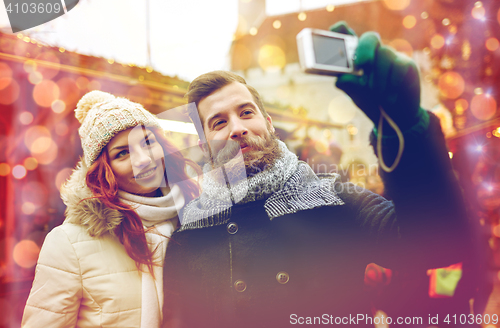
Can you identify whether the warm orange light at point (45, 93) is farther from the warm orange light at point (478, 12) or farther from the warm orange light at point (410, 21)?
the warm orange light at point (410, 21)

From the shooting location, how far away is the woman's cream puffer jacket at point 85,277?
94cm

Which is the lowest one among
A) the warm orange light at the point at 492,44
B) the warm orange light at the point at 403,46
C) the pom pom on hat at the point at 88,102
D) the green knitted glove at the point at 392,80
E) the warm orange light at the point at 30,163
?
the warm orange light at the point at 30,163

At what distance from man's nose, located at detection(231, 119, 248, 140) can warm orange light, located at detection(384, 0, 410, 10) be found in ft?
11.9

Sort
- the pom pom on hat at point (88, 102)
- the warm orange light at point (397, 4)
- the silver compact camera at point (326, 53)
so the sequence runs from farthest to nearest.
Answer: the warm orange light at point (397, 4), the pom pom on hat at point (88, 102), the silver compact camera at point (326, 53)

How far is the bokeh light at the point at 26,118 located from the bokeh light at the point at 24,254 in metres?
1.07

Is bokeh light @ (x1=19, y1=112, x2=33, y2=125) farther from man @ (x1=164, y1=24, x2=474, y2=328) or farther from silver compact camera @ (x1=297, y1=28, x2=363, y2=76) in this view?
silver compact camera @ (x1=297, y1=28, x2=363, y2=76)

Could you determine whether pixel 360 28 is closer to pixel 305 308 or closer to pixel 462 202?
pixel 462 202

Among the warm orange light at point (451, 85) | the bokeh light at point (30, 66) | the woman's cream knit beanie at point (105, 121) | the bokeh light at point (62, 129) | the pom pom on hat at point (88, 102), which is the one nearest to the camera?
the woman's cream knit beanie at point (105, 121)

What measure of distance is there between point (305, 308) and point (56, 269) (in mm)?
978

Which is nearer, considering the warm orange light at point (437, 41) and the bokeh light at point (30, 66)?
the bokeh light at point (30, 66)

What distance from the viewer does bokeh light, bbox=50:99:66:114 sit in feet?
7.11

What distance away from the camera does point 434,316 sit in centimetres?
145

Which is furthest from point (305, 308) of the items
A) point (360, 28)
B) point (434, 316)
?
point (360, 28)

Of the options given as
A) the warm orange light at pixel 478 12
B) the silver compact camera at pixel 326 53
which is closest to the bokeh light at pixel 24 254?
the silver compact camera at pixel 326 53
